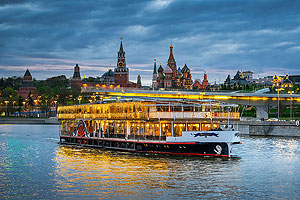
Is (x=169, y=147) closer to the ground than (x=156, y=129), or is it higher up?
closer to the ground

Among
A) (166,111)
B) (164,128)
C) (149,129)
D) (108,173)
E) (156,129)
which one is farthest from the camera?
(149,129)

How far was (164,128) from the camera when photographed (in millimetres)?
51500

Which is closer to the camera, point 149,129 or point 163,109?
point 163,109

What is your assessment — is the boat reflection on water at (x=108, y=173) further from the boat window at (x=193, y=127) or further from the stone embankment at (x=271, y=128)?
the stone embankment at (x=271, y=128)

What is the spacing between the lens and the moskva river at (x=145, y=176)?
106 feet

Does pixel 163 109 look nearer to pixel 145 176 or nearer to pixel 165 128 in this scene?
pixel 165 128

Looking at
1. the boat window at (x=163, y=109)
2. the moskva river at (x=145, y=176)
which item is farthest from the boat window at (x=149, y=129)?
the moskva river at (x=145, y=176)

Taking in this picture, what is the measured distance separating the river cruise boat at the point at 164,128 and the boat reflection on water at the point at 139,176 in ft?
4.52

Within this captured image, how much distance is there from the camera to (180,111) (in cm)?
5109

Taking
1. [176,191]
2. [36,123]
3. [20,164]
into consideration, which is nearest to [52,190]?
[176,191]

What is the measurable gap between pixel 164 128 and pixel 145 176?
13440 millimetres

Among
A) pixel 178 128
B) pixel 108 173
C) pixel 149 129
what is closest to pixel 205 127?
pixel 178 128

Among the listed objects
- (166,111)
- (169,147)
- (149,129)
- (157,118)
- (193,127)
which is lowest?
(169,147)

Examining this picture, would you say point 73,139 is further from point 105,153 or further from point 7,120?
point 7,120
